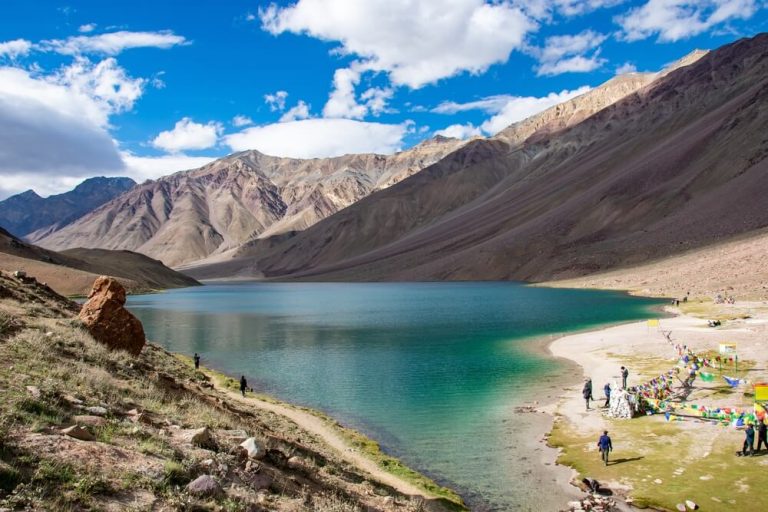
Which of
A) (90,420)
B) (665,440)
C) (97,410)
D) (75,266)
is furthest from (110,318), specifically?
(75,266)

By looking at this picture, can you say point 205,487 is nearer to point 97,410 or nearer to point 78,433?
point 78,433

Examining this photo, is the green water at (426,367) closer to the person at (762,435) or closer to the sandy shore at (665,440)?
the sandy shore at (665,440)

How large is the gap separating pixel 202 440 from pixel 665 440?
19148 millimetres

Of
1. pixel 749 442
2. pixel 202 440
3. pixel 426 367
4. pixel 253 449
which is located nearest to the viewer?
pixel 202 440

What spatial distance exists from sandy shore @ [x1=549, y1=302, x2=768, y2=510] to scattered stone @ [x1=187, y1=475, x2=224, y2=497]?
1402 cm

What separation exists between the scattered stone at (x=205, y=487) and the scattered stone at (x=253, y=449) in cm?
242

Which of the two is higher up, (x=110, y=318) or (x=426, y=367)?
(x=110, y=318)

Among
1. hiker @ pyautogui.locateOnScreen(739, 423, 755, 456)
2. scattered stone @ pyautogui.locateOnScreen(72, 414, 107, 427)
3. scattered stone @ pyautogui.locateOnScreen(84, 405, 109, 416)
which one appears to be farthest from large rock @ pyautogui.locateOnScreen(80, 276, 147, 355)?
hiker @ pyautogui.locateOnScreen(739, 423, 755, 456)

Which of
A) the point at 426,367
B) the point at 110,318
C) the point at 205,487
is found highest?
the point at 110,318

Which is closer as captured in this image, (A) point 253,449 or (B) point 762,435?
(A) point 253,449

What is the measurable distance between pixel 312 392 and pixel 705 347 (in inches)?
1187

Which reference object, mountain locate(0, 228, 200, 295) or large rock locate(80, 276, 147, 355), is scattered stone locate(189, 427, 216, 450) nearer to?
large rock locate(80, 276, 147, 355)

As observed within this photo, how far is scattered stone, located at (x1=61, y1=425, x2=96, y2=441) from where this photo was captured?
10.8m

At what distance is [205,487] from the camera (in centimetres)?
1029
